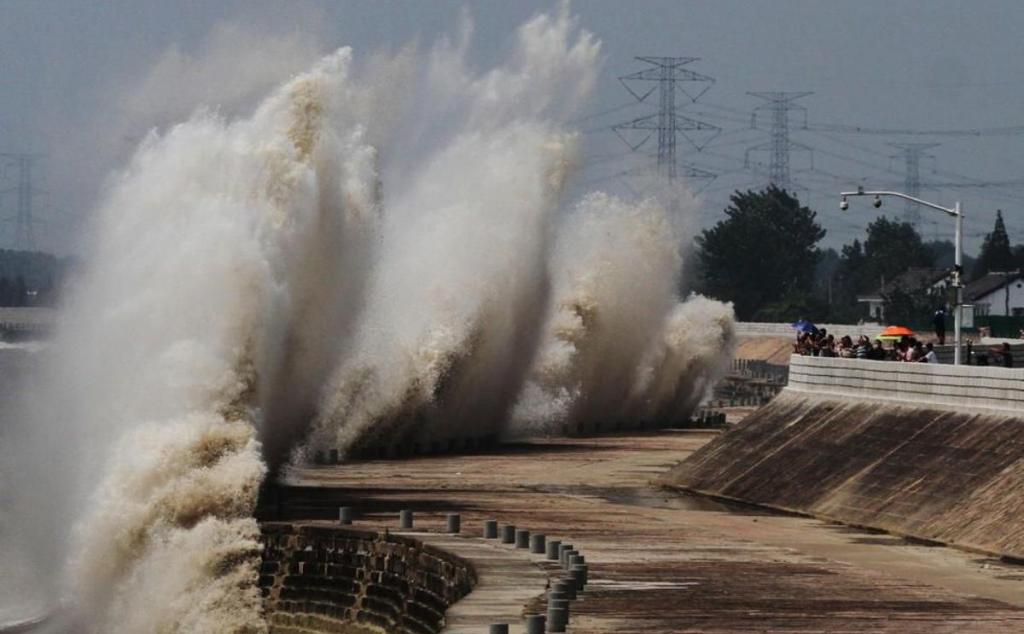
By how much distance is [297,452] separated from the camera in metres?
53.6

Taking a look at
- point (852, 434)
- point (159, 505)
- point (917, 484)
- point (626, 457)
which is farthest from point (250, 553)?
point (626, 457)

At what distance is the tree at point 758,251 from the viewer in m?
190

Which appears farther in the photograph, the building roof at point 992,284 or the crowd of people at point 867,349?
the building roof at point 992,284

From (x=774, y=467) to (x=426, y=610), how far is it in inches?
727

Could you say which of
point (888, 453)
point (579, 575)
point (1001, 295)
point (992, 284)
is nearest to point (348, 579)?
point (579, 575)

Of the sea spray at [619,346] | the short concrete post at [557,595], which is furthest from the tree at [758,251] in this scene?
the short concrete post at [557,595]

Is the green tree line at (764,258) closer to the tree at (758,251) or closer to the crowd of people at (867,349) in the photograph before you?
the tree at (758,251)

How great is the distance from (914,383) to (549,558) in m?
15.7

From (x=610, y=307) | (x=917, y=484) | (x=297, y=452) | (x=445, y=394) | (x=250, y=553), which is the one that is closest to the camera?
(x=250, y=553)

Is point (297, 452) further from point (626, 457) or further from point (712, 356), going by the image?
point (712, 356)

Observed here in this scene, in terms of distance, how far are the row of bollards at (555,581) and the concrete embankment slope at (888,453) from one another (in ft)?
22.7

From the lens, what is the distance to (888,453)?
149ft

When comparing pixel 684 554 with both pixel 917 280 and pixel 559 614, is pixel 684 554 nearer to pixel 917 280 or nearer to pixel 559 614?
pixel 559 614

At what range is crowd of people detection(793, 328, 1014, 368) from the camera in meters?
51.3
